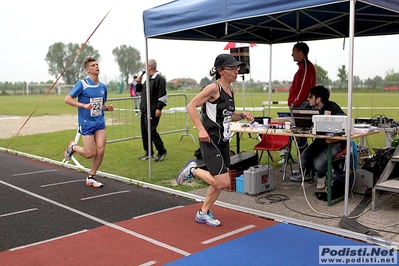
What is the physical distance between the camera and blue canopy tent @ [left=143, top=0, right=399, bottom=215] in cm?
473

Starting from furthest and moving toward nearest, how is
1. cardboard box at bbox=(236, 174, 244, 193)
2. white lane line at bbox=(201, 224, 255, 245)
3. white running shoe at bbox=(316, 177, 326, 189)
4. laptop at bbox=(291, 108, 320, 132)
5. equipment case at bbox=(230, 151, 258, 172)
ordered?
1. equipment case at bbox=(230, 151, 258, 172)
2. cardboard box at bbox=(236, 174, 244, 193)
3. white running shoe at bbox=(316, 177, 326, 189)
4. laptop at bbox=(291, 108, 320, 132)
5. white lane line at bbox=(201, 224, 255, 245)

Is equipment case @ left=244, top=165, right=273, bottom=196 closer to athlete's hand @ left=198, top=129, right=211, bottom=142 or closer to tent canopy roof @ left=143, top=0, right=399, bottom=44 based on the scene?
athlete's hand @ left=198, top=129, right=211, bottom=142

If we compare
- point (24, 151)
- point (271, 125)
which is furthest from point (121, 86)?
point (271, 125)

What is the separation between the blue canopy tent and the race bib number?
123 cm

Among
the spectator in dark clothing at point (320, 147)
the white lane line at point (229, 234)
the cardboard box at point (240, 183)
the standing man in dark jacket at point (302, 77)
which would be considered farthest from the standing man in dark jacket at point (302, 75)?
the white lane line at point (229, 234)

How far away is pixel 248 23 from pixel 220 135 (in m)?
3.69

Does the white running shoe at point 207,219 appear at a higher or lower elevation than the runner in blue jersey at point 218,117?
lower

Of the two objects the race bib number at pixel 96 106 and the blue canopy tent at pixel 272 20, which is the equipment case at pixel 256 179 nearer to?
the blue canopy tent at pixel 272 20

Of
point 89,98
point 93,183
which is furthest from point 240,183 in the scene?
point 89,98

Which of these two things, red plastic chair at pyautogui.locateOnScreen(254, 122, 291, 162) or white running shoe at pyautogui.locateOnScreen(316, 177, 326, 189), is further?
red plastic chair at pyautogui.locateOnScreen(254, 122, 291, 162)

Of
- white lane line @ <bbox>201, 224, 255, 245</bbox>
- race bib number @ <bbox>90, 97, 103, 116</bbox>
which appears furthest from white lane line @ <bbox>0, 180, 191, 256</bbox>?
race bib number @ <bbox>90, 97, 103, 116</bbox>

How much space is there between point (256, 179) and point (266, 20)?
3.12 metres

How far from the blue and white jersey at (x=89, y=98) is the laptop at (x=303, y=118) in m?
2.88
